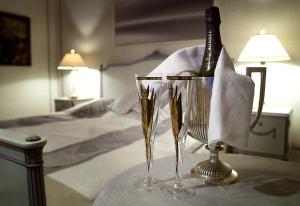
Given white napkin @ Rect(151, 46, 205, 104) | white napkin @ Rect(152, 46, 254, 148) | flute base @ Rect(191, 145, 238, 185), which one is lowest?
flute base @ Rect(191, 145, 238, 185)

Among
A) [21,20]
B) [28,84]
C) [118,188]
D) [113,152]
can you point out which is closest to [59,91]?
[28,84]

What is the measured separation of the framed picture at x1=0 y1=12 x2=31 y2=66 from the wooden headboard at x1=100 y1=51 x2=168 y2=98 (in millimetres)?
963

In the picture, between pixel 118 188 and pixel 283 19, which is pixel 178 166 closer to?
pixel 118 188

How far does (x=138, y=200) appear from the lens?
536mm

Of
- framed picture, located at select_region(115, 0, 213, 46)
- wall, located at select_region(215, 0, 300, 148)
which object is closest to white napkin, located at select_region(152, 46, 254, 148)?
wall, located at select_region(215, 0, 300, 148)

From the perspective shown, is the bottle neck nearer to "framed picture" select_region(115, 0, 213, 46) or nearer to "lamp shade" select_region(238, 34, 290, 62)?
"lamp shade" select_region(238, 34, 290, 62)

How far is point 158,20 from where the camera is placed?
252cm

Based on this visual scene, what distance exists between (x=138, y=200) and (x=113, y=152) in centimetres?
68

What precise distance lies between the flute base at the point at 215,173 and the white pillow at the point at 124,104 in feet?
5.17

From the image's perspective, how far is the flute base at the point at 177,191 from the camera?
55 cm

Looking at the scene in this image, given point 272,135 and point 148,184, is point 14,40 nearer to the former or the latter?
point 272,135

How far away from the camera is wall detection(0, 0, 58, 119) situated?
295cm

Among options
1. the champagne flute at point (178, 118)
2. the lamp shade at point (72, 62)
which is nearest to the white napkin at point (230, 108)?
the champagne flute at point (178, 118)

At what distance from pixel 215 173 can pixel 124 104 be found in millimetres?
1692
